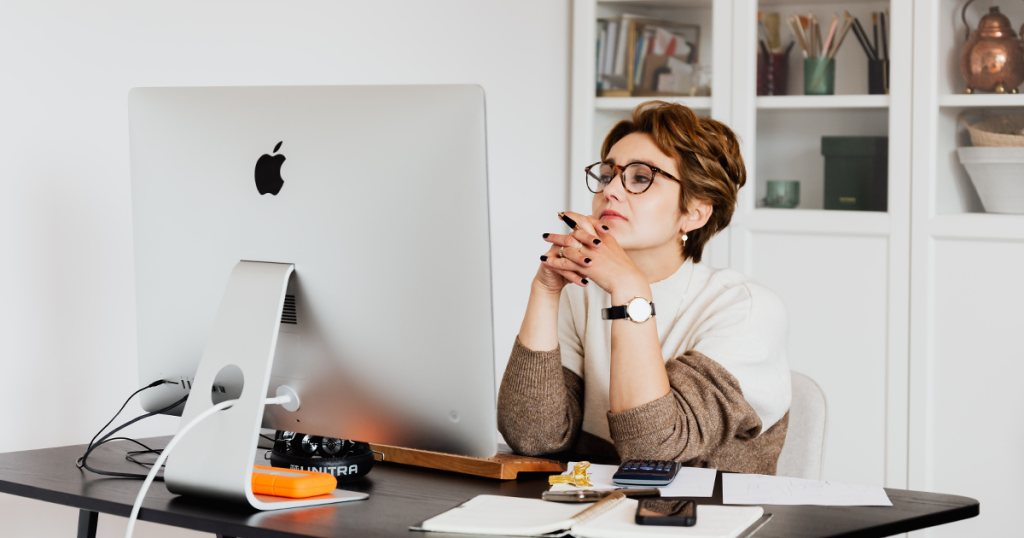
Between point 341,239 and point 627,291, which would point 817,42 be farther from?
point 341,239

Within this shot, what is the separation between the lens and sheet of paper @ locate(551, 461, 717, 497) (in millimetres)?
1129

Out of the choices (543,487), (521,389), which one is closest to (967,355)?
(521,389)

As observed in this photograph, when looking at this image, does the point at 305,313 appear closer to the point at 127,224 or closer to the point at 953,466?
the point at 127,224

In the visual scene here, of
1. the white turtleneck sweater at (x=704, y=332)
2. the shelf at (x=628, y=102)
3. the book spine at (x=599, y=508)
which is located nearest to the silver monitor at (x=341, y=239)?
the book spine at (x=599, y=508)

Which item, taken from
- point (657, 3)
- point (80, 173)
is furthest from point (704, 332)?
point (657, 3)

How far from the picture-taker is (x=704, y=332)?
150 cm

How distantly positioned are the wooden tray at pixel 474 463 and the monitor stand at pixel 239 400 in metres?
0.19

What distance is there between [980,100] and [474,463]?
1.99 metres

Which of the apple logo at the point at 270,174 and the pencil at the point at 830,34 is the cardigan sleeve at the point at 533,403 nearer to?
the apple logo at the point at 270,174

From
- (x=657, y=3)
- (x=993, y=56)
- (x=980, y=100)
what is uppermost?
(x=657, y=3)

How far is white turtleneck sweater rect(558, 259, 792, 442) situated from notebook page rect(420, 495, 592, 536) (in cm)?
49

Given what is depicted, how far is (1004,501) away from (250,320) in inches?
85.8

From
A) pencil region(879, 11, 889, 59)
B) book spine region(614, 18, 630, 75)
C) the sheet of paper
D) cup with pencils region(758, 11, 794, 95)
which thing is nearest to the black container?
pencil region(879, 11, 889, 59)

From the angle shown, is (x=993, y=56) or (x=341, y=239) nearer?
(x=341, y=239)
